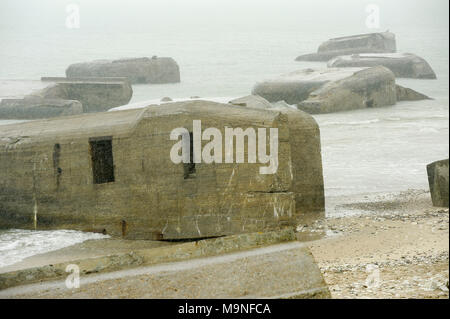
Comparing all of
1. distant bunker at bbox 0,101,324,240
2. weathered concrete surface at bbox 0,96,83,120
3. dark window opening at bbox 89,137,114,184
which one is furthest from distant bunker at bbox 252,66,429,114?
dark window opening at bbox 89,137,114,184

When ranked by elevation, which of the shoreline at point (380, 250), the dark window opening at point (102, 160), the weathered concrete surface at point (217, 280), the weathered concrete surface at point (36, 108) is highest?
the dark window opening at point (102, 160)

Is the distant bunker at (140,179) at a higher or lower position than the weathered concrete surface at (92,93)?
higher

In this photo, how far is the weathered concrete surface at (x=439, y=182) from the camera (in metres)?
6.91

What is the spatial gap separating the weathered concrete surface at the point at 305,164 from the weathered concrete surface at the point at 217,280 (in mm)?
2929

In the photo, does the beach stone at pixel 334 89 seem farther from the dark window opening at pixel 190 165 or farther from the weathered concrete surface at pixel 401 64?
the dark window opening at pixel 190 165

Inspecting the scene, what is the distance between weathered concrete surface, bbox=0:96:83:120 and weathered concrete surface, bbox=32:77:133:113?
2.91ft

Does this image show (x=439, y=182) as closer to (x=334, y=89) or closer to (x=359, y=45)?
(x=334, y=89)

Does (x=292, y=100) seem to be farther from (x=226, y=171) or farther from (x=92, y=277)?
(x=92, y=277)

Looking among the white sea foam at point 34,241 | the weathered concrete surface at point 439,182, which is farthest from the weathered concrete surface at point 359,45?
the white sea foam at point 34,241

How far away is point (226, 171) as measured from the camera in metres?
6.10

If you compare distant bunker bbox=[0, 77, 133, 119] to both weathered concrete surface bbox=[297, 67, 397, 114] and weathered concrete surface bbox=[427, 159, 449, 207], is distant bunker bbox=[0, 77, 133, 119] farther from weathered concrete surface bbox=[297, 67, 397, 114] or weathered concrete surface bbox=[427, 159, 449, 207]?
weathered concrete surface bbox=[427, 159, 449, 207]

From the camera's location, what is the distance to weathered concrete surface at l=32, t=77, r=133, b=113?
20.3m

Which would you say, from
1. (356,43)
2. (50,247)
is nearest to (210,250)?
(50,247)
